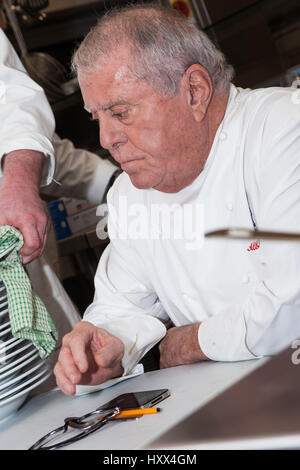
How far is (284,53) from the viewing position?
6.52ft

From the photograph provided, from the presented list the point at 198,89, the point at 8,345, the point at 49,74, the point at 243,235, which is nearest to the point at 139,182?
the point at 198,89

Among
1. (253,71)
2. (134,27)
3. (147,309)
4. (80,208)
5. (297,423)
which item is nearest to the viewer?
(297,423)

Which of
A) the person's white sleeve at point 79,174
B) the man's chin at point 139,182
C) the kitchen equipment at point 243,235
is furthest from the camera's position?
the person's white sleeve at point 79,174

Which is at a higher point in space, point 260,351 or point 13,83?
point 13,83

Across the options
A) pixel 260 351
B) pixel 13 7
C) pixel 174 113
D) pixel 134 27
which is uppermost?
pixel 13 7

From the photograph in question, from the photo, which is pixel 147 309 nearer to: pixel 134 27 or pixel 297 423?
pixel 134 27

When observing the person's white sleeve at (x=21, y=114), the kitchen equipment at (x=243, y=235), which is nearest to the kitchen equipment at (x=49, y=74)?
the person's white sleeve at (x=21, y=114)

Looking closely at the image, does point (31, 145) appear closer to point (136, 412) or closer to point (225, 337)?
point (225, 337)

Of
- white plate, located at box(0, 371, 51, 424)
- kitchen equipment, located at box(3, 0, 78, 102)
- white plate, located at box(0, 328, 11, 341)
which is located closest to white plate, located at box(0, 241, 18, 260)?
white plate, located at box(0, 328, 11, 341)

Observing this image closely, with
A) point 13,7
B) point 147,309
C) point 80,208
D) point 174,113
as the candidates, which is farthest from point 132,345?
point 13,7

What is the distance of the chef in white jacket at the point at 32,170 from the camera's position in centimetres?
116

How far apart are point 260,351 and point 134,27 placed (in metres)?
0.66

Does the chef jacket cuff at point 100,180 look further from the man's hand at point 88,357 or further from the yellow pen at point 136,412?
the yellow pen at point 136,412

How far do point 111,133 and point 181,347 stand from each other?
0.46 metres
